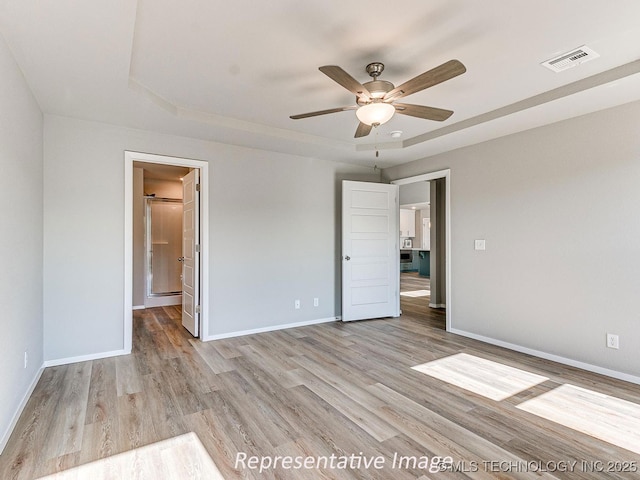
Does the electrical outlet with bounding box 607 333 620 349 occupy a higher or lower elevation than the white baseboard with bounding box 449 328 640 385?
higher

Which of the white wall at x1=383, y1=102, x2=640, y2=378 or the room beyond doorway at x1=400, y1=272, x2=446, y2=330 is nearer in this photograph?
the white wall at x1=383, y1=102, x2=640, y2=378

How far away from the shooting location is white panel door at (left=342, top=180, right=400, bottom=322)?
16.2ft

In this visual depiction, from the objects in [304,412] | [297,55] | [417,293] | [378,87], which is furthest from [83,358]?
[417,293]

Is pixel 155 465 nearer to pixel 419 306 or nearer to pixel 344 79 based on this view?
pixel 344 79

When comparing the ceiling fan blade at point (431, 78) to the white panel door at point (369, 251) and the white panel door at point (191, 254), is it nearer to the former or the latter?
the white panel door at point (369, 251)

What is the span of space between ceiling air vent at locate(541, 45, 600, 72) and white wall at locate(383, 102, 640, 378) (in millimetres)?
966

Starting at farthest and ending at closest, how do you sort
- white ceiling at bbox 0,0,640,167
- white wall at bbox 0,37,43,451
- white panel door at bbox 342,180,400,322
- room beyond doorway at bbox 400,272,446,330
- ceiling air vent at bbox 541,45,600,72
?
room beyond doorway at bbox 400,272,446,330 → white panel door at bbox 342,180,400,322 → ceiling air vent at bbox 541,45,600,72 → white wall at bbox 0,37,43,451 → white ceiling at bbox 0,0,640,167

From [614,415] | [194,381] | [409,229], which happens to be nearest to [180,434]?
[194,381]

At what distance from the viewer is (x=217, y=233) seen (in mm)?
4148

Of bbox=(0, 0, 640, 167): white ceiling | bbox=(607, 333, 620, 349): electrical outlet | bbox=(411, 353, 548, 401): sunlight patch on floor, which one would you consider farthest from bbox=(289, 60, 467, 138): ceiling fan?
→ bbox=(607, 333, 620, 349): electrical outlet

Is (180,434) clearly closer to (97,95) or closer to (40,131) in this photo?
(97,95)

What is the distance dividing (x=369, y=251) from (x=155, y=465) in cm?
385

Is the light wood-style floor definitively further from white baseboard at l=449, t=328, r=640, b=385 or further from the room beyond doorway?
the room beyond doorway

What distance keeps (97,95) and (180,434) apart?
2742 mm
